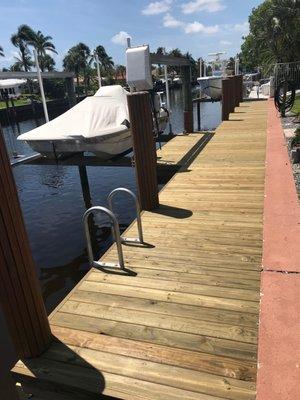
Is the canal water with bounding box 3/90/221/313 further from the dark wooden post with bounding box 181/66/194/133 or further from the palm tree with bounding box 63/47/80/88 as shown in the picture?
the palm tree with bounding box 63/47/80/88


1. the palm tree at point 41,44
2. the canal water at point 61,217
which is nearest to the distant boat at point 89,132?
the canal water at point 61,217

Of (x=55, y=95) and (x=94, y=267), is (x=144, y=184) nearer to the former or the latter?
(x=94, y=267)

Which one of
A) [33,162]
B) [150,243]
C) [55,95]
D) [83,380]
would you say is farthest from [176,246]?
[55,95]

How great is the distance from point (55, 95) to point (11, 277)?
63.8 meters

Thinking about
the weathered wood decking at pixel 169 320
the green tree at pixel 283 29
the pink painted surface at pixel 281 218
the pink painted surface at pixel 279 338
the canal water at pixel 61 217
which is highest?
the green tree at pixel 283 29

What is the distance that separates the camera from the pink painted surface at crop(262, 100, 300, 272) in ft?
14.0

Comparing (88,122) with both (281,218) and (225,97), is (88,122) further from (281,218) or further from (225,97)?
(225,97)

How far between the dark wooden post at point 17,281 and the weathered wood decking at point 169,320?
7.8 inches

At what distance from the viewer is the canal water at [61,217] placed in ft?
26.8

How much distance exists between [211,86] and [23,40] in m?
46.4

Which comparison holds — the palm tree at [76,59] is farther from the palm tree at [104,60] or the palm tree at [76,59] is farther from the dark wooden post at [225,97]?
the dark wooden post at [225,97]

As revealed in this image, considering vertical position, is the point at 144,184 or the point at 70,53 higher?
the point at 70,53

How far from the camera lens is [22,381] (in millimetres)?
3055

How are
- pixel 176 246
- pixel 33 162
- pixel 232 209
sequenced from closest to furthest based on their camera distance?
1. pixel 176 246
2. pixel 232 209
3. pixel 33 162
